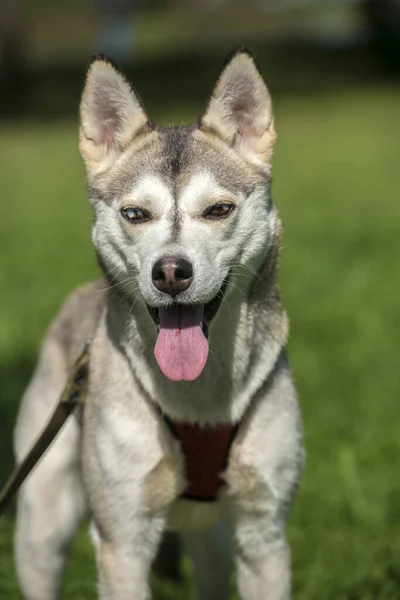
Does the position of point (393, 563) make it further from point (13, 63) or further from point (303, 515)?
point (13, 63)

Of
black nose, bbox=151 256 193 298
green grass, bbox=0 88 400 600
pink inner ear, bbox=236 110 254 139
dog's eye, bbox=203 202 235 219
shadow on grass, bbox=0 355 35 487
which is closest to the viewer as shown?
black nose, bbox=151 256 193 298

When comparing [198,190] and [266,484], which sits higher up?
[198,190]

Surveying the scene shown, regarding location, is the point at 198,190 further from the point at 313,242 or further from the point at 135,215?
the point at 313,242

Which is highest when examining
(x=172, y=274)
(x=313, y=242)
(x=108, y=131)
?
(x=108, y=131)

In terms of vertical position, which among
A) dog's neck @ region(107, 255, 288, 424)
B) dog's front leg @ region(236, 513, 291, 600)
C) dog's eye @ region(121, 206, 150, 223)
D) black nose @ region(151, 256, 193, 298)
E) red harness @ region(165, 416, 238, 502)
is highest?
dog's eye @ region(121, 206, 150, 223)

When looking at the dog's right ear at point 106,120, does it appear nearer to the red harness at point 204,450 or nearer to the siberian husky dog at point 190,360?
the siberian husky dog at point 190,360

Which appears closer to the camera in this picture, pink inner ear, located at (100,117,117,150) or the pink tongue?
the pink tongue

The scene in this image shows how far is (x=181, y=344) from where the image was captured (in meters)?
3.55

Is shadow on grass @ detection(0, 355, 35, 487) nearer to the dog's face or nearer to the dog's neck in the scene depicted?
the dog's neck

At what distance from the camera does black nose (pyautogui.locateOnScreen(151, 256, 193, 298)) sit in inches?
133

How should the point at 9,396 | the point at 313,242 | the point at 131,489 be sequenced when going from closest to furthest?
the point at 131,489 → the point at 9,396 → the point at 313,242

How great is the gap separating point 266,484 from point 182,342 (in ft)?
2.20

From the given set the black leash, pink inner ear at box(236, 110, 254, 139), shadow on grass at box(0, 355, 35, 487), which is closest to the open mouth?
the black leash

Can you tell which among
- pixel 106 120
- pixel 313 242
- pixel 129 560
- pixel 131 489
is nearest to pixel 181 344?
pixel 131 489
